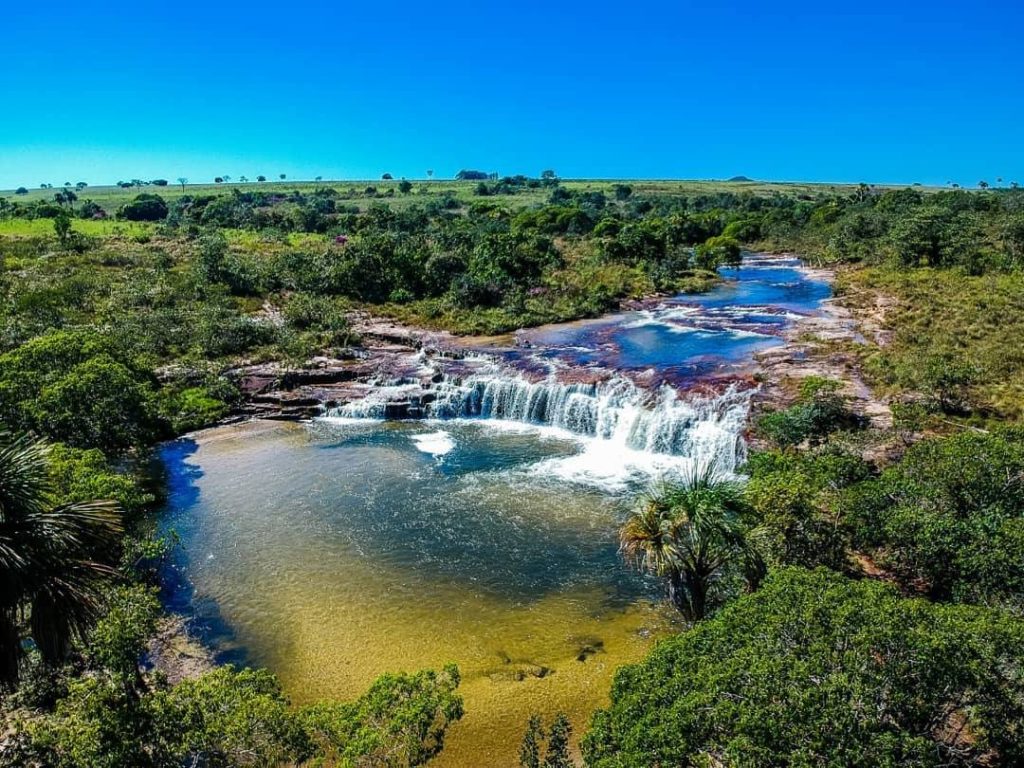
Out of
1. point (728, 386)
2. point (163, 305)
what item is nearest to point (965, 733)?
point (728, 386)

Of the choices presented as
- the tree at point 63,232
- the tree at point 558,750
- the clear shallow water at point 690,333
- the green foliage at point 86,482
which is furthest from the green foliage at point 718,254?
the tree at point 63,232

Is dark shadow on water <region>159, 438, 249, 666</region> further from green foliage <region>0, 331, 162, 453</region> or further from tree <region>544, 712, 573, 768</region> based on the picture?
tree <region>544, 712, 573, 768</region>

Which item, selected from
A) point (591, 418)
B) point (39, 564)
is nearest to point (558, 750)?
point (39, 564)

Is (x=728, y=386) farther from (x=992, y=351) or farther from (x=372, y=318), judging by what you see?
(x=372, y=318)

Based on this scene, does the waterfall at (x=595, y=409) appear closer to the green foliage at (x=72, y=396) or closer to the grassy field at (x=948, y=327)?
the grassy field at (x=948, y=327)

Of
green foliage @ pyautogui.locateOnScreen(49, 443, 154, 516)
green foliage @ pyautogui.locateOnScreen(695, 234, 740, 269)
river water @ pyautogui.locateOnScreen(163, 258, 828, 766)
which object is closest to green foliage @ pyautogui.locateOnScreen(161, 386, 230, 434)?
river water @ pyautogui.locateOnScreen(163, 258, 828, 766)

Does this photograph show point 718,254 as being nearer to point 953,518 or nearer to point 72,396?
point 953,518
